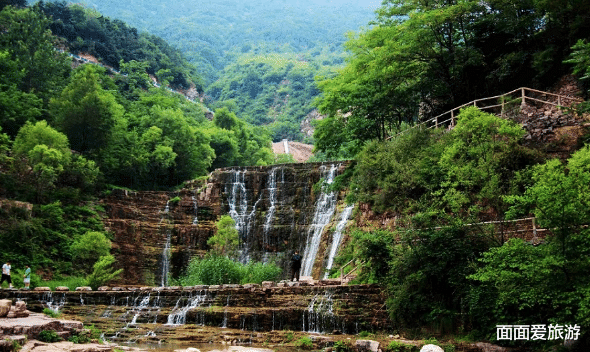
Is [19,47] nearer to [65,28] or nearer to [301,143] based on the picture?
[65,28]

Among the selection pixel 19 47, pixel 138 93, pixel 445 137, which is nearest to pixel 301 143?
pixel 138 93

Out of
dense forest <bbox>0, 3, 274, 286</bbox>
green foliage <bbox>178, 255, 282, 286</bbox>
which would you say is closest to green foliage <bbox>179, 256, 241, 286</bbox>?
green foliage <bbox>178, 255, 282, 286</bbox>

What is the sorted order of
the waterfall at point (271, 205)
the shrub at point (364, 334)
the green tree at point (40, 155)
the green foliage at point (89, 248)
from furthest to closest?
the waterfall at point (271, 205)
the green tree at point (40, 155)
the green foliage at point (89, 248)
the shrub at point (364, 334)

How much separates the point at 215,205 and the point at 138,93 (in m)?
29.1

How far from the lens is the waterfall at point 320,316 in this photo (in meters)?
16.1

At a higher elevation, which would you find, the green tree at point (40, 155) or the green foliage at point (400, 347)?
the green tree at point (40, 155)

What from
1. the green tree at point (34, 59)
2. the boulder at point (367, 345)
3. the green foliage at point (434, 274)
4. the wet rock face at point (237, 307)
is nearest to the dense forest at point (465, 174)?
the green foliage at point (434, 274)

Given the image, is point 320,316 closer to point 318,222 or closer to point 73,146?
point 318,222

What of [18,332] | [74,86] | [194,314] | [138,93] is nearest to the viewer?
[18,332]

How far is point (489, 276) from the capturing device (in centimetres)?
1177

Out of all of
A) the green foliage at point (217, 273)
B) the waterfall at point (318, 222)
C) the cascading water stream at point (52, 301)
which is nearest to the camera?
the cascading water stream at point (52, 301)

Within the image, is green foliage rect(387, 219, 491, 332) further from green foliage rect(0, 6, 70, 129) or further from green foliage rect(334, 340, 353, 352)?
green foliage rect(0, 6, 70, 129)

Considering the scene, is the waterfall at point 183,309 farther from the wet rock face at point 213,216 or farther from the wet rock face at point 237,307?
the wet rock face at point 213,216

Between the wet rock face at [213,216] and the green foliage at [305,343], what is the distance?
14.9 m
